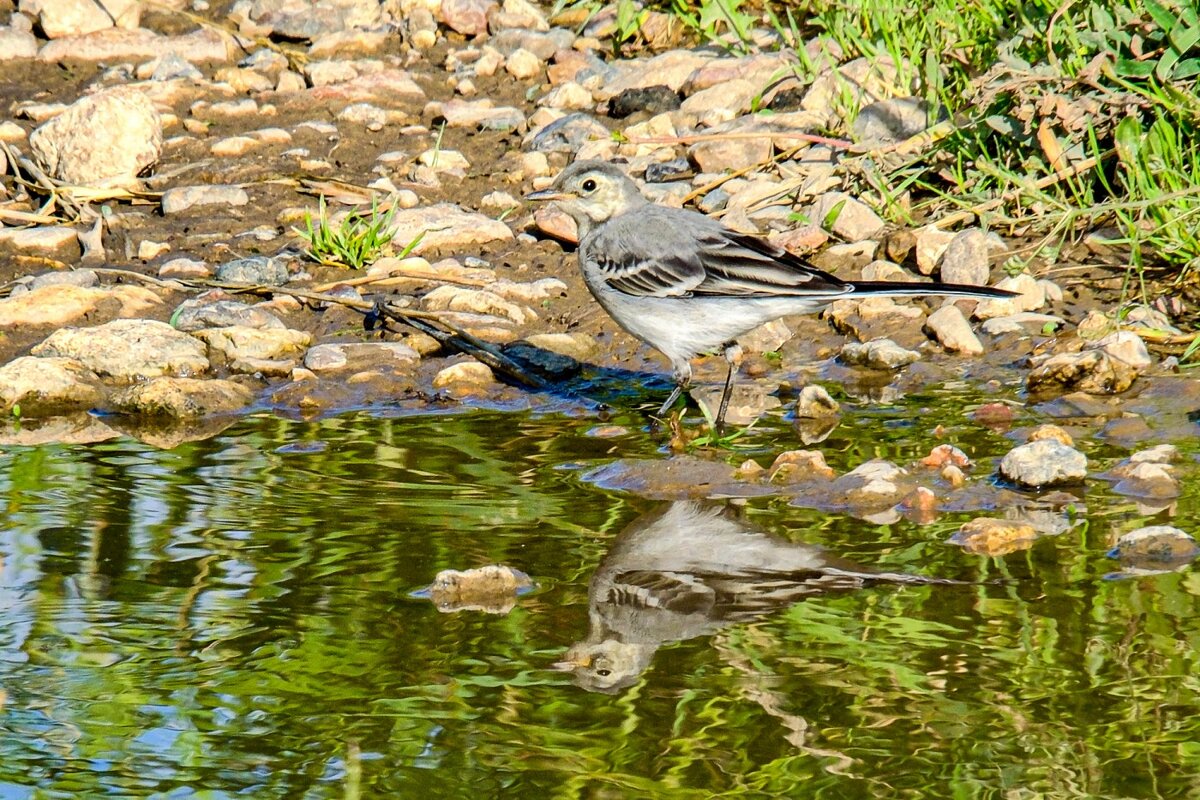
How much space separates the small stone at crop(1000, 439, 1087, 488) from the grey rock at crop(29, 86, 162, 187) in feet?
19.8

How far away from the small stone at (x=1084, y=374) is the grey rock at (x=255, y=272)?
13.2 ft

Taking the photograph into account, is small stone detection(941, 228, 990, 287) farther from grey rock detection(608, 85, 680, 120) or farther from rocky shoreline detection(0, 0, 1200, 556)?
grey rock detection(608, 85, 680, 120)

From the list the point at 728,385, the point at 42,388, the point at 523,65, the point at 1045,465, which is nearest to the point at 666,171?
the point at 523,65

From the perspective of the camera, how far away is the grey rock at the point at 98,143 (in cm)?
914

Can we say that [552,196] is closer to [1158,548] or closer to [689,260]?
[689,260]

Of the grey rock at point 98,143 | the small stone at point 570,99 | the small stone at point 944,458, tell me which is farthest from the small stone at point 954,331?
the grey rock at point 98,143

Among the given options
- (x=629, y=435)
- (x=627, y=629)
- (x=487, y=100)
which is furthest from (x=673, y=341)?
(x=487, y=100)

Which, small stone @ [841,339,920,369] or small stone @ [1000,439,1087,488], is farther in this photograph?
small stone @ [841,339,920,369]

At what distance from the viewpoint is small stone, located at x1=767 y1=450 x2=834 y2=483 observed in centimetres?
535

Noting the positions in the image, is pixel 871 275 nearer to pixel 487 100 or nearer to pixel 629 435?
pixel 629 435

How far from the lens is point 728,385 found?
6.52 m

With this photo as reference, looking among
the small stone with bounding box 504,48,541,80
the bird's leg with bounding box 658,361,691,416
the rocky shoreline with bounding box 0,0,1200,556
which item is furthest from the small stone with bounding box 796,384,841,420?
the small stone with bounding box 504,48,541,80

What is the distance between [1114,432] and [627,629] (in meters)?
2.68

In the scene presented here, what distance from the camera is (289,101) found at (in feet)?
34.4
